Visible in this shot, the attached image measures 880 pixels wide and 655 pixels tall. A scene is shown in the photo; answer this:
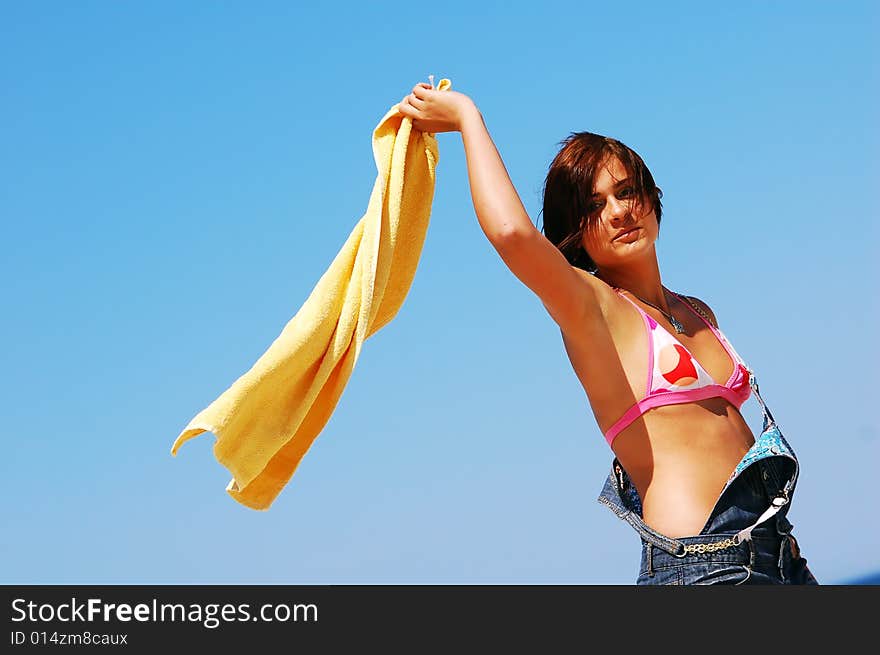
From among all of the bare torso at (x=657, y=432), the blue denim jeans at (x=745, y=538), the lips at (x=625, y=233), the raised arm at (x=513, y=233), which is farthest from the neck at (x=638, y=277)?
the blue denim jeans at (x=745, y=538)

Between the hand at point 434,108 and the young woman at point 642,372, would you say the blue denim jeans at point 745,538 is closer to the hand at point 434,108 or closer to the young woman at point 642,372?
the young woman at point 642,372

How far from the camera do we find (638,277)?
13.2ft

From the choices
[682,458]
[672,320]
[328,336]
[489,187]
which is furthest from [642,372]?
[328,336]

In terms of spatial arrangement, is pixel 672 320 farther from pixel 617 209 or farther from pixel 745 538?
pixel 745 538

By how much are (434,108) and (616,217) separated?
71 centimetres

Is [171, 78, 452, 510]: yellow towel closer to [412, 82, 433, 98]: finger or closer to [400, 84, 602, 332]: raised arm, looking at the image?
[412, 82, 433, 98]: finger

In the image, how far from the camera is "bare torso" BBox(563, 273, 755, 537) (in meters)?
3.57

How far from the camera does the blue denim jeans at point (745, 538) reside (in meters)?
3.41

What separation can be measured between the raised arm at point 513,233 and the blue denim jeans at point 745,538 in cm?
66
